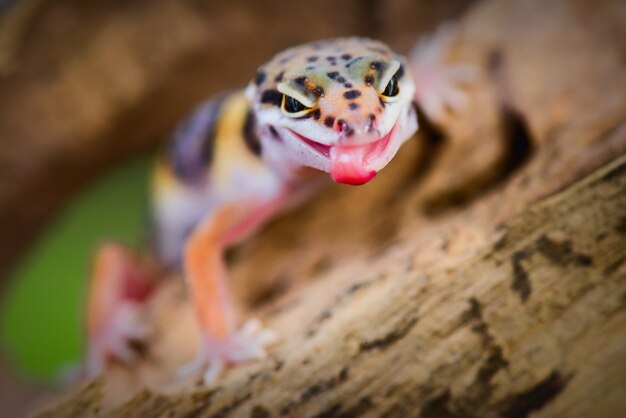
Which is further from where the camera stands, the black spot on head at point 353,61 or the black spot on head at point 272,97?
the black spot on head at point 272,97

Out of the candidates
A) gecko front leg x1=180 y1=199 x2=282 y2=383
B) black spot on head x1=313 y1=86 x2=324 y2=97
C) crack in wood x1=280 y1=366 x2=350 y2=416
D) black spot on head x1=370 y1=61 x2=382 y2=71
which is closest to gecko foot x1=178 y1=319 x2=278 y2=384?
gecko front leg x1=180 y1=199 x2=282 y2=383

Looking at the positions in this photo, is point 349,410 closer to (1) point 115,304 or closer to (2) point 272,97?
(2) point 272,97

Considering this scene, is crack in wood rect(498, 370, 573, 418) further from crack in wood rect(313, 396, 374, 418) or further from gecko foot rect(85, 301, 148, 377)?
gecko foot rect(85, 301, 148, 377)

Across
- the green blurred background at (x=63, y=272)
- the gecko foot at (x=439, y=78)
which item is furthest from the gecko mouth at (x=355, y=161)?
the green blurred background at (x=63, y=272)

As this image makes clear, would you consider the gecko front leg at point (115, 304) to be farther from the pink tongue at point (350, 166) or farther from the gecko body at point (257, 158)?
the pink tongue at point (350, 166)

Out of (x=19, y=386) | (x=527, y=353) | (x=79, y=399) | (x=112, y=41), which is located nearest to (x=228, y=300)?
(x=79, y=399)

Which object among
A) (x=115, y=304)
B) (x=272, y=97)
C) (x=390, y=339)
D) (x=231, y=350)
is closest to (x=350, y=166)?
(x=272, y=97)

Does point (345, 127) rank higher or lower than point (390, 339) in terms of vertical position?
higher
